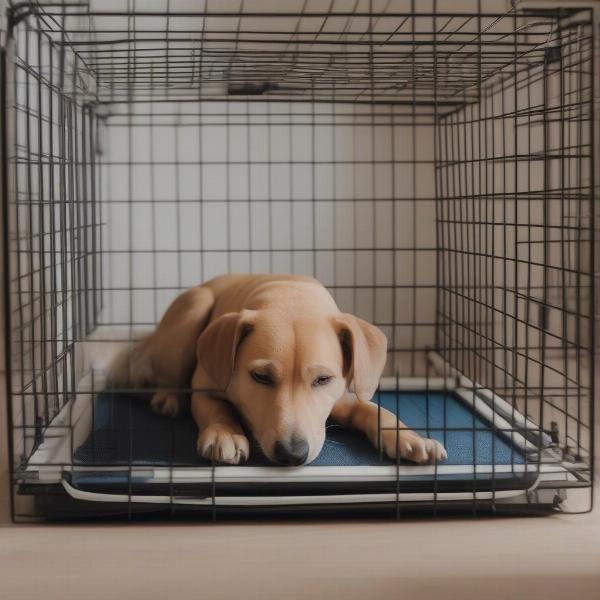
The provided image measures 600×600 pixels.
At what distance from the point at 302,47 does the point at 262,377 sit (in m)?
1.71

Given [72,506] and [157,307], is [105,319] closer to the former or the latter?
[157,307]

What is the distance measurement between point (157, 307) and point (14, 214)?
1988 mm

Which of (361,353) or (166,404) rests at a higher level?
(361,353)

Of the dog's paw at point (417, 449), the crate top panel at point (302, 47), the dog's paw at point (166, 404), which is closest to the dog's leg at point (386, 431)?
the dog's paw at point (417, 449)

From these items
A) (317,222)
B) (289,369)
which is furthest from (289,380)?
(317,222)

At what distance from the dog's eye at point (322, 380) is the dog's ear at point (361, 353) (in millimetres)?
69

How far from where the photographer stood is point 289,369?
192 cm

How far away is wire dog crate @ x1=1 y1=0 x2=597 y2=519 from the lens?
1.83m

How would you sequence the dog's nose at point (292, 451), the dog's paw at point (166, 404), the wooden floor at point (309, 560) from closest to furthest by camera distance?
1. the wooden floor at point (309, 560)
2. the dog's nose at point (292, 451)
3. the dog's paw at point (166, 404)

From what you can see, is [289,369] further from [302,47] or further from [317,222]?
[317,222]

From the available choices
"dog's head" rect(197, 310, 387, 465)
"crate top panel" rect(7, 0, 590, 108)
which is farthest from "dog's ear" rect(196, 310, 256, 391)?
"crate top panel" rect(7, 0, 590, 108)

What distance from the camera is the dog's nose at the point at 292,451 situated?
1803 millimetres

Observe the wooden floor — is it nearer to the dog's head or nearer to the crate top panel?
the dog's head

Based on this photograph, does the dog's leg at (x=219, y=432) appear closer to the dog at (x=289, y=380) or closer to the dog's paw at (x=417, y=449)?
the dog at (x=289, y=380)
